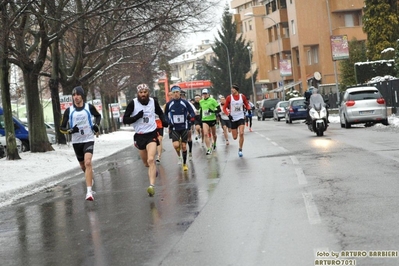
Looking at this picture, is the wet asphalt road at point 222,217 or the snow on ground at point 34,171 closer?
the wet asphalt road at point 222,217

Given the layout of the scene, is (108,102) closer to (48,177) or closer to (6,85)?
(6,85)

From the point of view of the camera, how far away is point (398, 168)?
1430cm

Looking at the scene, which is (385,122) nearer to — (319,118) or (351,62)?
(319,118)

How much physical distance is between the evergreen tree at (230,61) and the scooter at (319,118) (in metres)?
77.3

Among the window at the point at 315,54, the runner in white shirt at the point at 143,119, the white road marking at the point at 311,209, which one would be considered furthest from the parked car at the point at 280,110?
the white road marking at the point at 311,209

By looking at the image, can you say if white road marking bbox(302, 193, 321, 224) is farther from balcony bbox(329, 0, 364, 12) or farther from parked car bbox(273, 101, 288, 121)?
balcony bbox(329, 0, 364, 12)

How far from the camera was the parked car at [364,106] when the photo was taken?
31922 millimetres

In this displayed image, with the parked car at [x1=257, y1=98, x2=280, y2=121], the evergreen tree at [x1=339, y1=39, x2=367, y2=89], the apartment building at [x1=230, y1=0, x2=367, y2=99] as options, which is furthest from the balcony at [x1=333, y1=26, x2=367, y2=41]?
the parked car at [x1=257, y1=98, x2=280, y2=121]

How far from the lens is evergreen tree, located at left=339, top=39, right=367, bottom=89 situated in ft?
206

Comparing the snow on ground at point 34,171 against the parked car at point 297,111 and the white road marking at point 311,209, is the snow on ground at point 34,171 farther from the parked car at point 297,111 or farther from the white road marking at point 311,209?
the parked car at point 297,111

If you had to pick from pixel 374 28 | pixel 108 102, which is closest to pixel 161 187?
pixel 374 28

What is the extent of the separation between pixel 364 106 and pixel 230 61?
247 ft

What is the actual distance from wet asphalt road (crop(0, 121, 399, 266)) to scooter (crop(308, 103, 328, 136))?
9731 millimetres

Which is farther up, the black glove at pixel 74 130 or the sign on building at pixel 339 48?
the sign on building at pixel 339 48
